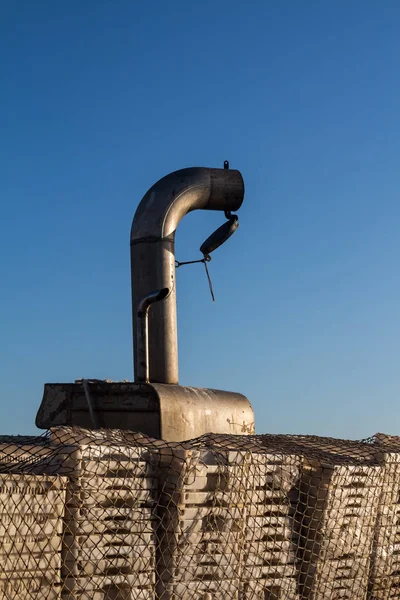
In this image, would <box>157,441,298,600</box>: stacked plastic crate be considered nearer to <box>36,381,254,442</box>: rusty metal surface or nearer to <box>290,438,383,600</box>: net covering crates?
<box>290,438,383,600</box>: net covering crates

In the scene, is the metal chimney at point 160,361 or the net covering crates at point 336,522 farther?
the metal chimney at point 160,361

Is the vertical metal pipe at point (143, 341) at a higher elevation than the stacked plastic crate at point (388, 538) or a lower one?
higher

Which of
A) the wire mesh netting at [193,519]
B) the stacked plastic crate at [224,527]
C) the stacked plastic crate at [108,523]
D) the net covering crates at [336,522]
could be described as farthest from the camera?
the net covering crates at [336,522]

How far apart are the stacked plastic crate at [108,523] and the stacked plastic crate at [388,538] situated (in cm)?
248

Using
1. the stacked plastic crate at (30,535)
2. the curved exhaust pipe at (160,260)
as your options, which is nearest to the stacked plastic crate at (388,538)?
the stacked plastic crate at (30,535)

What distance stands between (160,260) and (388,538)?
4643mm

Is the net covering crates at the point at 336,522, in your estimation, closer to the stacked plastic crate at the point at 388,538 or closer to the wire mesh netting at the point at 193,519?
the wire mesh netting at the point at 193,519

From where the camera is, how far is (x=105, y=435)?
7.11m

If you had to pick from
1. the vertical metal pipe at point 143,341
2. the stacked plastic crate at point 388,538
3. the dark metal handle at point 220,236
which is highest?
the dark metal handle at point 220,236

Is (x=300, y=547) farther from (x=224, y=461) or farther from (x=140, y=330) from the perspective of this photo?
(x=140, y=330)

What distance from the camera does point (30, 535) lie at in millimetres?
5938

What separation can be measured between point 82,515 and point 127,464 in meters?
0.47

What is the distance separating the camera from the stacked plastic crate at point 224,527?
656 centimetres

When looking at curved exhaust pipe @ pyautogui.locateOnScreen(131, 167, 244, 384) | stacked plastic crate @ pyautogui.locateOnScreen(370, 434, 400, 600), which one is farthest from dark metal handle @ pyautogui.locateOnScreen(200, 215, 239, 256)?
stacked plastic crate @ pyautogui.locateOnScreen(370, 434, 400, 600)
